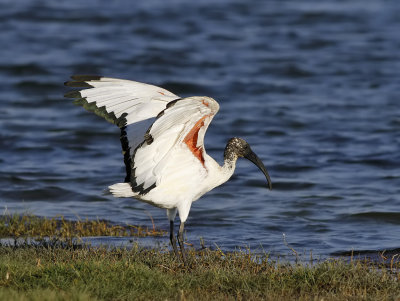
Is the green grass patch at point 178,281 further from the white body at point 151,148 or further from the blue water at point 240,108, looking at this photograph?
the blue water at point 240,108

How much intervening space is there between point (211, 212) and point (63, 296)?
16.9ft

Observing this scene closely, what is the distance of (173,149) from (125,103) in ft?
2.13

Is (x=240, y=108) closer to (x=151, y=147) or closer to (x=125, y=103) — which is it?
(x=125, y=103)

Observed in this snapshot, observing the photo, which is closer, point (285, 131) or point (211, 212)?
point (211, 212)

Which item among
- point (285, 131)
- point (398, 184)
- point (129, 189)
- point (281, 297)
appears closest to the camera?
point (281, 297)

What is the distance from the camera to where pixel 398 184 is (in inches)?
454

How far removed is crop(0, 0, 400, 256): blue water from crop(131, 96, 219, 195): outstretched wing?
162 centimetres

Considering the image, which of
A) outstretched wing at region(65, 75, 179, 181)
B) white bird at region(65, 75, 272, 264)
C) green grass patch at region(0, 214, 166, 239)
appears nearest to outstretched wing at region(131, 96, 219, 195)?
white bird at region(65, 75, 272, 264)

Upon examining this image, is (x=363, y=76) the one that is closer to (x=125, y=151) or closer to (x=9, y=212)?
(x=9, y=212)

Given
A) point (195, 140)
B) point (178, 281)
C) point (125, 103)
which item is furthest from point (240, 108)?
point (178, 281)

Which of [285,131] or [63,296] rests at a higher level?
[63,296]

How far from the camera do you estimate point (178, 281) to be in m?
5.82

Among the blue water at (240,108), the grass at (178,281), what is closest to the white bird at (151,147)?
the grass at (178,281)

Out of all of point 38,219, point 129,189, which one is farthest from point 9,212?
point 129,189
